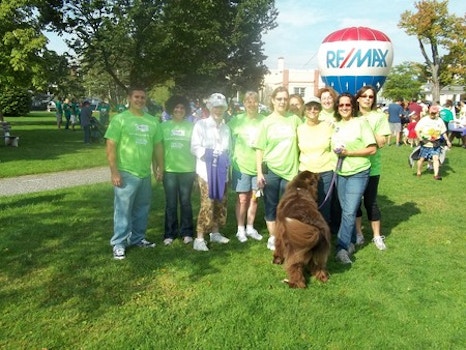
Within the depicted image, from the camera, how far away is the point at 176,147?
17.0 ft

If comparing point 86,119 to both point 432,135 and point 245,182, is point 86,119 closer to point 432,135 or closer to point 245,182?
point 432,135

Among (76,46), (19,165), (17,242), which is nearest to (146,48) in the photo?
(76,46)

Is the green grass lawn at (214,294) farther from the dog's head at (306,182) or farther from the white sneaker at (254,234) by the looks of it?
the dog's head at (306,182)

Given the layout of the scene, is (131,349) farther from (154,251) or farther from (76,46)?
(76,46)

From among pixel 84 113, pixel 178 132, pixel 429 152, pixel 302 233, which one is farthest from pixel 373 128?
pixel 84 113

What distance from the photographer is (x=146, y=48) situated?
23.5m

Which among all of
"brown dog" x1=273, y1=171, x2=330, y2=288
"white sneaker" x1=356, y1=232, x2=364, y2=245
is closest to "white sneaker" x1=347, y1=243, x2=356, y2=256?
"white sneaker" x1=356, y1=232, x2=364, y2=245

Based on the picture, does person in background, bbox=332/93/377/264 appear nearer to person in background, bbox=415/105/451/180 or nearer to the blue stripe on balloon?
the blue stripe on balloon

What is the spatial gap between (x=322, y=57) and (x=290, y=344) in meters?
7.32

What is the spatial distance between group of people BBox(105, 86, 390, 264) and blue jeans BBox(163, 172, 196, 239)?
0.01 metres

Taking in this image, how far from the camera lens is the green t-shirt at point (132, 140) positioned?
466cm

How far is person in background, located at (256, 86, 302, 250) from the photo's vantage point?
16.4ft

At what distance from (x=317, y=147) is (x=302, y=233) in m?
1.30

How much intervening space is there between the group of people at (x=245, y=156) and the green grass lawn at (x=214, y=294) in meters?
0.46
